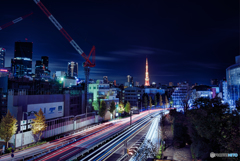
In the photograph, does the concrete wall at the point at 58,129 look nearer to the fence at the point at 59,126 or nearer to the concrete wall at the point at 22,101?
the fence at the point at 59,126

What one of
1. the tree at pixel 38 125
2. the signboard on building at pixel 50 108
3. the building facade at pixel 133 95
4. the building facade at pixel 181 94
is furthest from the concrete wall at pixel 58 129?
the building facade at pixel 133 95

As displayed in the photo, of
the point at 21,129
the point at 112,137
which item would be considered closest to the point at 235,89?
the point at 112,137

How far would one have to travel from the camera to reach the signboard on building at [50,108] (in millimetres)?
29425

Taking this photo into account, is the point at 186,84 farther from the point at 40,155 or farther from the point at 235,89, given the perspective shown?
the point at 40,155

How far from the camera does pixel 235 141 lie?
440 inches

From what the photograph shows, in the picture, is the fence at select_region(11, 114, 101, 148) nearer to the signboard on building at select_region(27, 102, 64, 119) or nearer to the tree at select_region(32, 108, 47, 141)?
the tree at select_region(32, 108, 47, 141)

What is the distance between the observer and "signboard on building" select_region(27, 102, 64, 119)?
96.5 feet

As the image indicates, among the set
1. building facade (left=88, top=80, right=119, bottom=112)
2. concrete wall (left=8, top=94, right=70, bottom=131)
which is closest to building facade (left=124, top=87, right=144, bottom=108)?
building facade (left=88, top=80, right=119, bottom=112)

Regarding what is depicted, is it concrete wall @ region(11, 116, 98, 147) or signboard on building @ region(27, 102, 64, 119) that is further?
signboard on building @ region(27, 102, 64, 119)

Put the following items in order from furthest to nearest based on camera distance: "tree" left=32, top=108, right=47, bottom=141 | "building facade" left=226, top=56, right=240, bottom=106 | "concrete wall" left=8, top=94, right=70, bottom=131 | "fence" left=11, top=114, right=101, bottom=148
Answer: "building facade" left=226, top=56, right=240, bottom=106 < "concrete wall" left=8, top=94, right=70, bottom=131 < "tree" left=32, top=108, right=47, bottom=141 < "fence" left=11, top=114, right=101, bottom=148

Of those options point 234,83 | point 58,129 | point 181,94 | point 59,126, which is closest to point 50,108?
point 59,126

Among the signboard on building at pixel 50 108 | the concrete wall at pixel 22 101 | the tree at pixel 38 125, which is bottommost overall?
the tree at pixel 38 125

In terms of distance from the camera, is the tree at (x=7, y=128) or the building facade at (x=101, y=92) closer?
the tree at (x=7, y=128)

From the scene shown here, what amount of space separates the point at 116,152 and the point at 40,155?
32.2 feet
